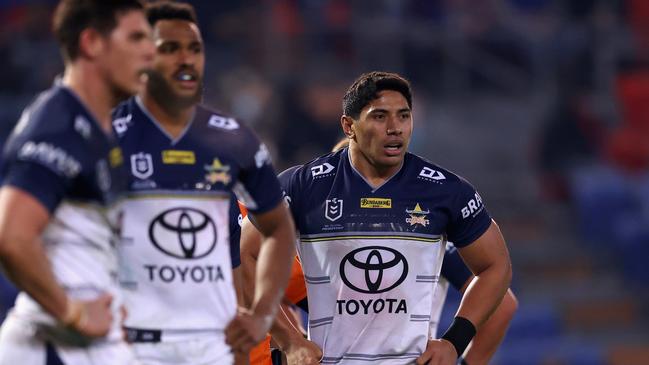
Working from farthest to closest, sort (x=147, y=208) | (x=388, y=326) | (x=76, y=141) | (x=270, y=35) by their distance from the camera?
(x=270, y=35)
(x=388, y=326)
(x=147, y=208)
(x=76, y=141)

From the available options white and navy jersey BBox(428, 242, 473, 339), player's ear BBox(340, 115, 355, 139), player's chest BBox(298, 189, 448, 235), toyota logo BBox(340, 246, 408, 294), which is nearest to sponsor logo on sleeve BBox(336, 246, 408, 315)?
toyota logo BBox(340, 246, 408, 294)

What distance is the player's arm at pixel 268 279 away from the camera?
16.9 feet

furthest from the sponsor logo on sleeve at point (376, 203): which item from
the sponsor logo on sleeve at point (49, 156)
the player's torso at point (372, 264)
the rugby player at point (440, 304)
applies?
the sponsor logo on sleeve at point (49, 156)

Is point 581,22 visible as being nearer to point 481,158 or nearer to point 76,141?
point 481,158

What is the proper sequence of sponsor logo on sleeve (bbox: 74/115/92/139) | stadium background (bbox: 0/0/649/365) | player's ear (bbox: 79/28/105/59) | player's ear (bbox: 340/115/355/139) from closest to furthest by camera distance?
sponsor logo on sleeve (bbox: 74/115/92/139) → player's ear (bbox: 79/28/105/59) → player's ear (bbox: 340/115/355/139) → stadium background (bbox: 0/0/649/365)

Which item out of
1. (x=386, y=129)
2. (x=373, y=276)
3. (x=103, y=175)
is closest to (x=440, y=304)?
(x=373, y=276)

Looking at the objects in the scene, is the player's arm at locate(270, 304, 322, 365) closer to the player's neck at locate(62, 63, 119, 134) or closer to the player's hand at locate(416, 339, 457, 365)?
the player's hand at locate(416, 339, 457, 365)

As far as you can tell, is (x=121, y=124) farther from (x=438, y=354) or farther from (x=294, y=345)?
(x=438, y=354)

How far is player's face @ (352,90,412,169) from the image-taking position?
6.41 m

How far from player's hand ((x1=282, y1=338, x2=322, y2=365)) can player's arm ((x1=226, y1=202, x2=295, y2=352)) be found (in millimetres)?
1065

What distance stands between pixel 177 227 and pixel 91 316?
2.46ft

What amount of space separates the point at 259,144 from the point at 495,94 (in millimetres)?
10646

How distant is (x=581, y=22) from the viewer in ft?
51.6

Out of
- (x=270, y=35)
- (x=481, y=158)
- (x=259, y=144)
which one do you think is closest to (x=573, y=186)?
(x=481, y=158)
